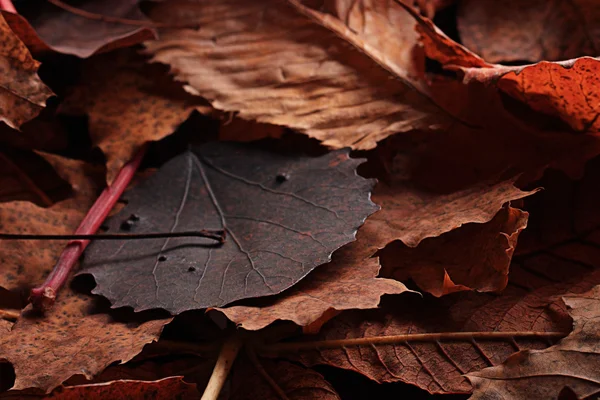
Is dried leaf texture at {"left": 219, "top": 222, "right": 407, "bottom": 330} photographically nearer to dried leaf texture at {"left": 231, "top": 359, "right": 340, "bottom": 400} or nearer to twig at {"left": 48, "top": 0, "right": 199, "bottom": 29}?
dried leaf texture at {"left": 231, "top": 359, "right": 340, "bottom": 400}

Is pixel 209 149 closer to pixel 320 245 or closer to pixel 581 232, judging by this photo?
pixel 320 245

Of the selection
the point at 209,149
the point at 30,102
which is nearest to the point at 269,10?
the point at 209,149

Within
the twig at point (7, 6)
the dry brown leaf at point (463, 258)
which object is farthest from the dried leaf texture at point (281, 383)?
the twig at point (7, 6)

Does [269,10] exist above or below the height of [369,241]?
above

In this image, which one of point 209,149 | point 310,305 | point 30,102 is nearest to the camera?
point 310,305

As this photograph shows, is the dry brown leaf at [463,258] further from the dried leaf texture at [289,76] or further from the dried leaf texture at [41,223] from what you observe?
the dried leaf texture at [41,223]

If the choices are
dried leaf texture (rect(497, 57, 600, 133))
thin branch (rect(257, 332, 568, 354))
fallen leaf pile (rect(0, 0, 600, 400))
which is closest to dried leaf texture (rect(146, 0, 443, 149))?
fallen leaf pile (rect(0, 0, 600, 400))

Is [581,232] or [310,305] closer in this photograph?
[310,305]

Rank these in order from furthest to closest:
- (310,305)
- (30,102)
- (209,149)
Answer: (209,149) → (30,102) → (310,305)
